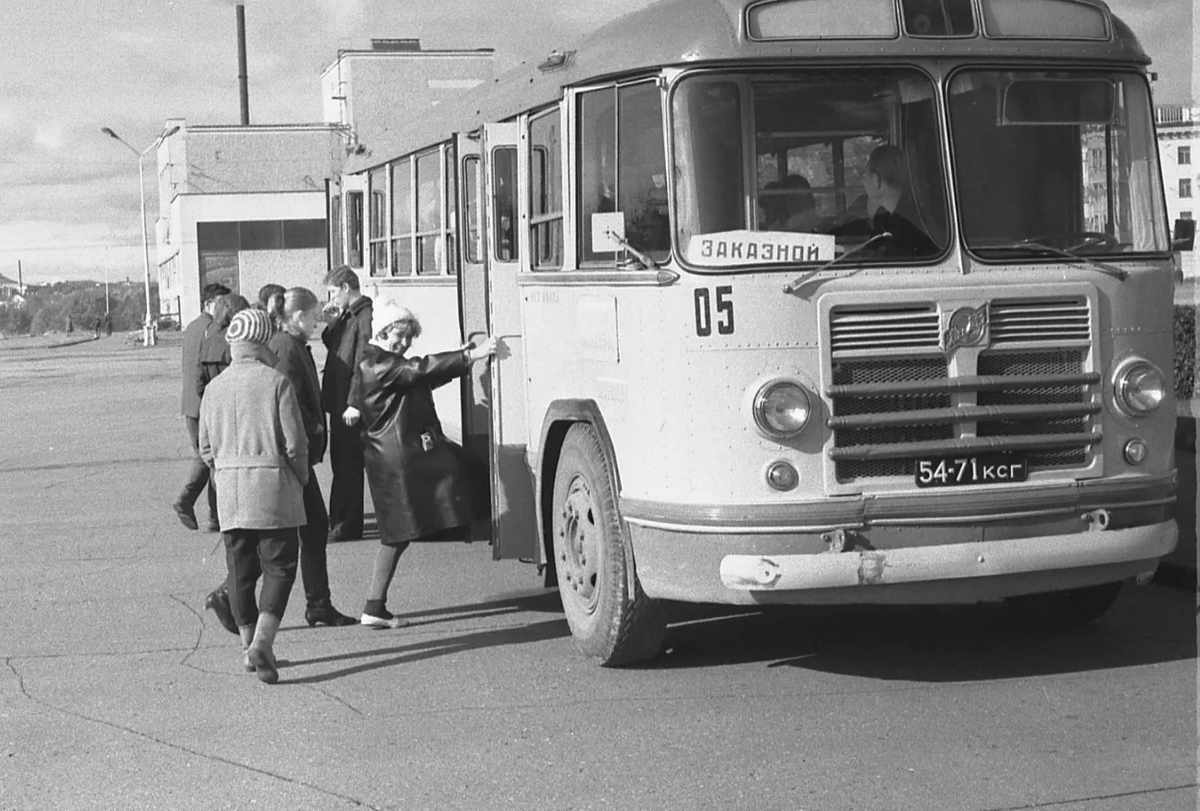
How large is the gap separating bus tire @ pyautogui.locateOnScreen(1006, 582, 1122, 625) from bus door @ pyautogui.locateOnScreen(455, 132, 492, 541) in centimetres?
293

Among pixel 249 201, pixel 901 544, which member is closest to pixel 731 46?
pixel 901 544

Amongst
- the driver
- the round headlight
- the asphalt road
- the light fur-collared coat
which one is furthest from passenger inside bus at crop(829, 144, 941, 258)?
the light fur-collared coat

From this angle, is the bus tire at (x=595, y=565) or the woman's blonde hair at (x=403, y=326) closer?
the bus tire at (x=595, y=565)

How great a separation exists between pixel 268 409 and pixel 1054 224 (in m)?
3.59

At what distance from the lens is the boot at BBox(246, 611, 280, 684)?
7832mm

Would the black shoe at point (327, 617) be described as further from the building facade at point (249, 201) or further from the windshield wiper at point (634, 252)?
the building facade at point (249, 201)

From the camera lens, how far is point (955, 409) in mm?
7051

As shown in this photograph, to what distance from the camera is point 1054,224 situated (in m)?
7.42

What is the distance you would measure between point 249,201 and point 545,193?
234ft

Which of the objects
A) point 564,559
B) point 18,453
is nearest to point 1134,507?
point 564,559

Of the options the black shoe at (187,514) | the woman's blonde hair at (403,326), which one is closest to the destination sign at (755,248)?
the woman's blonde hair at (403,326)

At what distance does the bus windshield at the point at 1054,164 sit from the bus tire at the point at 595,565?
1937mm

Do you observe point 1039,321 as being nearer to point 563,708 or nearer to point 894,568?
point 894,568

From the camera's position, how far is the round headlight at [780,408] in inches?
274
